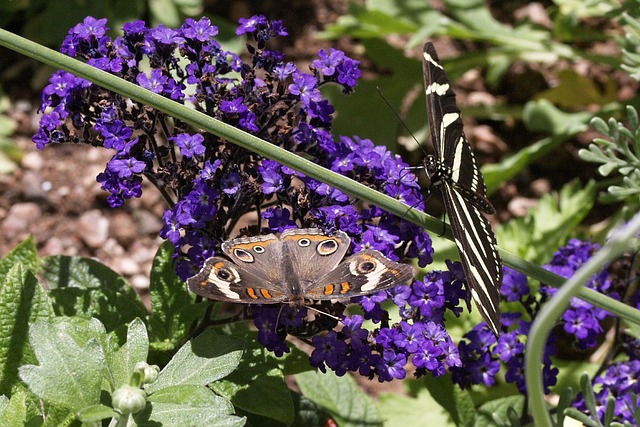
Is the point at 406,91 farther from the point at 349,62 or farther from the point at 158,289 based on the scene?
the point at 158,289

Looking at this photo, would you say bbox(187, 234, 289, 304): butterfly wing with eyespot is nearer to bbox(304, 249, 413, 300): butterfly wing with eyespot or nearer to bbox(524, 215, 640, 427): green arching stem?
bbox(304, 249, 413, 300): butterfly wing with eyespot

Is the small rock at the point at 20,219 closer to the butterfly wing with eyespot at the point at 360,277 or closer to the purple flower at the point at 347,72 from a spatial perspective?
the purple flower at the point at 347,72

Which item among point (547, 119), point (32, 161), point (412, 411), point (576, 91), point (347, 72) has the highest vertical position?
point (347, 72)

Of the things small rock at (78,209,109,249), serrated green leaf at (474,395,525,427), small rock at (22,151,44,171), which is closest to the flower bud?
serrated green leaf at (474,395,525,427)

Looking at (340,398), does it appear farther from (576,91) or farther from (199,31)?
(576,91)

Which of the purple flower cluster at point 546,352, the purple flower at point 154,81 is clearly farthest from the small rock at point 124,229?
the purple flower cluster at point 546,352

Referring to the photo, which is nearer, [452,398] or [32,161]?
[452,398]

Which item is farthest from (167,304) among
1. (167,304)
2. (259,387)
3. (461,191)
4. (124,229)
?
(124,229)
